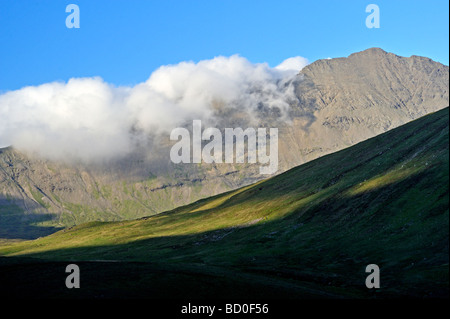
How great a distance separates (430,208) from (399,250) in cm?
1824

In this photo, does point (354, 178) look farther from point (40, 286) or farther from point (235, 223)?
point (40, 286)

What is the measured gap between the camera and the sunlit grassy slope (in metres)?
78.3

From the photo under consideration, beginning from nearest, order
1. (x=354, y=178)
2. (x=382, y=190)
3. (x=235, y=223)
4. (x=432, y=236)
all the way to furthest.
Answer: (x=432, y=236) → (x=382, y=190) → (x=354, y=178) → (x=235, y=223)

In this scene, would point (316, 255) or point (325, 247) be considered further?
point (325, 247)

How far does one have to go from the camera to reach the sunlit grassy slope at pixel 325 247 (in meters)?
78.3

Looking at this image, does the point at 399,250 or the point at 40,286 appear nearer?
the point at 40,286

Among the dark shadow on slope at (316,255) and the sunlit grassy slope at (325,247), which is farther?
the sunlit grassy slope at (325,247)

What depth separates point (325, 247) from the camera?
125 metres
